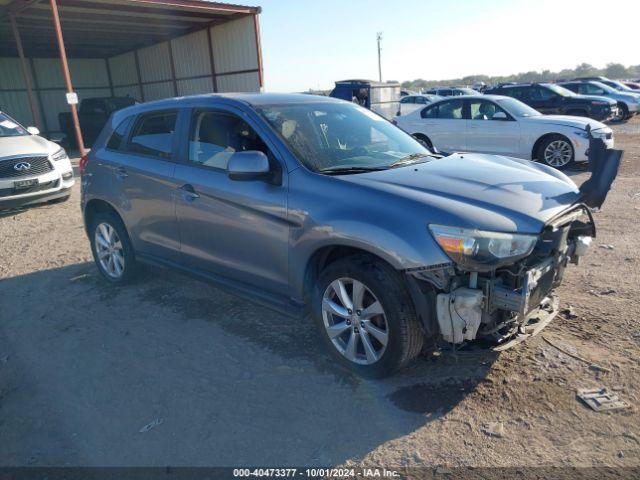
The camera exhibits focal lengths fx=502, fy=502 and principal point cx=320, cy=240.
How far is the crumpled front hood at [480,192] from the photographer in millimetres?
2818

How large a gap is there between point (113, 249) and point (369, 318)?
316 centimetres

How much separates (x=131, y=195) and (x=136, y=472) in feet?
9.00

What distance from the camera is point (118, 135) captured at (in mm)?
4980

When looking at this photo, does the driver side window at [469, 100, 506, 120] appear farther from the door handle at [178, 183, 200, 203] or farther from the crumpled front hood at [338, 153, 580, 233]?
the door handle at [178, 183, 200, 203]

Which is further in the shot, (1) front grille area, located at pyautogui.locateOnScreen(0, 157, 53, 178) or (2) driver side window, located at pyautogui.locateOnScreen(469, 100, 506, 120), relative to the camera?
(2) driver side window, located at pyautogui.locateOnScreen(469, 100, 506, 120)

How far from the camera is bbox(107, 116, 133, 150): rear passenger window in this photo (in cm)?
493

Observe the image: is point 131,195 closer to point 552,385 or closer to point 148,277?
point 148,277

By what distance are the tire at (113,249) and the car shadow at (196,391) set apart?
56 centimetres

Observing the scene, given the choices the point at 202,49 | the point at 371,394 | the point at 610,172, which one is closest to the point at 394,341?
the point at 371,394

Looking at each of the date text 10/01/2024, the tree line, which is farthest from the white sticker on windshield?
the tree line

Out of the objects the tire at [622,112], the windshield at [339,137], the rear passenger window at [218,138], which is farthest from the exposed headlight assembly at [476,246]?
the tire at [622,112]

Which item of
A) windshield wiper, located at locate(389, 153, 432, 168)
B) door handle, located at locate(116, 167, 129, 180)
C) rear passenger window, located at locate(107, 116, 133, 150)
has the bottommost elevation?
door handle, located at locate(116, 167, 129, 180)

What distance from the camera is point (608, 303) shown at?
13.6ft

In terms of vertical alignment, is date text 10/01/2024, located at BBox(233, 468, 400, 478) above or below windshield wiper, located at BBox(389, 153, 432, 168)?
below
